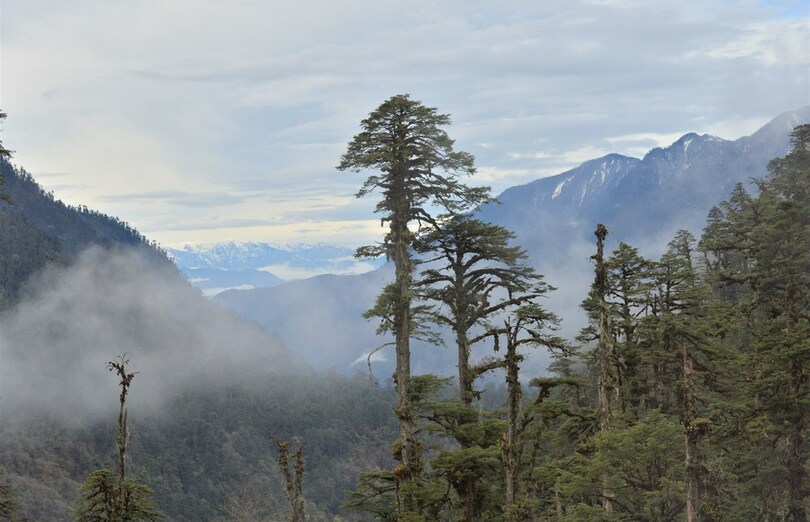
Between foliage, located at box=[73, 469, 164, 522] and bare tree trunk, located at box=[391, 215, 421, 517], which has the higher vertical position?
bare tree trunk, located at box=[391, 215, 421, 517]

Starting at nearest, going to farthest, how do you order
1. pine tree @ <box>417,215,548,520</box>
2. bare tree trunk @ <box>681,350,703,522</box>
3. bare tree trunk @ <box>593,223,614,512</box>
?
bare tree trunk @ <box>681,350,703,522</box> → bare tree trunk @ <box>593,223,614,512</box> → pine tree @ <box>417,215,548,520</box>

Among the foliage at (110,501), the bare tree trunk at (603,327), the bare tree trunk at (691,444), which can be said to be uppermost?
the bare tree trunk at (603,327)

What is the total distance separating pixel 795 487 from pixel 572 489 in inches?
321

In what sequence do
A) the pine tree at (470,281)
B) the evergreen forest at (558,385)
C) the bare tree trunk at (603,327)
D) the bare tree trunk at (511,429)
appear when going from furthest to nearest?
1. the pine tree at (470,281)
2. the evergreen forest at (558,385)
3. the bare tree trunk at (603,327)
4. the bare tree trunk at (511,429)

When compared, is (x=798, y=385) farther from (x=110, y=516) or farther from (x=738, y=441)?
(x=110, y=516)

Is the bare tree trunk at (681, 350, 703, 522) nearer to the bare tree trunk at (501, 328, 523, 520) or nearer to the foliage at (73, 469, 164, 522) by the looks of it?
the bare tree trunk at (501, 328, 523, 520)

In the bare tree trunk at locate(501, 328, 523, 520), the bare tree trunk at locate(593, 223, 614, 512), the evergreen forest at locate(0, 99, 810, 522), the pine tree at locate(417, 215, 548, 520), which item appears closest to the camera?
the bare tree trunk at locate(501, 328, 523, 520)

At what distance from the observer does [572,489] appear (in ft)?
87.2

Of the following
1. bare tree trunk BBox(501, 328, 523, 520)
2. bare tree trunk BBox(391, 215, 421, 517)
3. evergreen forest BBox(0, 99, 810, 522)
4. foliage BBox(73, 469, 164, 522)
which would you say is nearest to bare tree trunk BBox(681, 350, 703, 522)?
evergreen forest BBox(0, 99, 810, 522)

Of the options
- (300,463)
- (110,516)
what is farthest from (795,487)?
(110,516)

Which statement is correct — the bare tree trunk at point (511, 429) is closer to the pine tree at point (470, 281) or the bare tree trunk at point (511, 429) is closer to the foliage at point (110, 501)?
the pine tree at point (470, 281)

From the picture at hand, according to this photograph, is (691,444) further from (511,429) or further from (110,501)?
(110,501)

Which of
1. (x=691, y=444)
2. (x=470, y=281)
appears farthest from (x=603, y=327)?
(x=470, y=281)

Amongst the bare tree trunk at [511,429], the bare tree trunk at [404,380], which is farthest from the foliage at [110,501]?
the bare tree trunk at [511,429]
